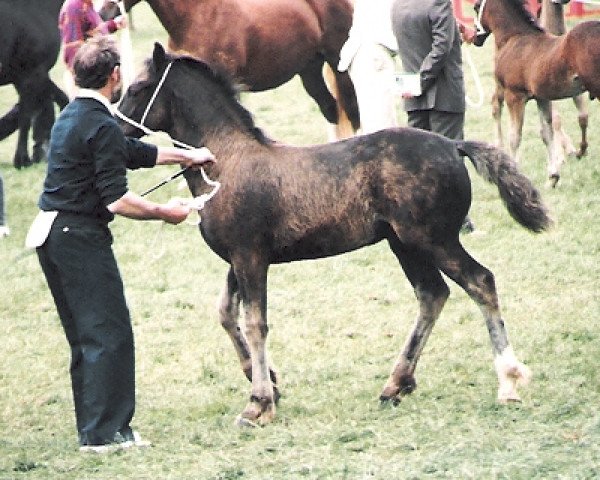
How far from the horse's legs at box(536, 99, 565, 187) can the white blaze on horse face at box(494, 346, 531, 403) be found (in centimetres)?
613

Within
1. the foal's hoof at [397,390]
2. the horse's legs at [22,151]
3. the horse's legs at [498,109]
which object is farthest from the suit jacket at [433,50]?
the horse's legs at [22,151]

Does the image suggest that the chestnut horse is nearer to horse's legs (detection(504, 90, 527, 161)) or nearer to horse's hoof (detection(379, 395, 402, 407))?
horse's legs (detection(504, 90, 527, 161))

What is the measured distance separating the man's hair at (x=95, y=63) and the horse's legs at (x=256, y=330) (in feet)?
4.11

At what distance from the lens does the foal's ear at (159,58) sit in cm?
737

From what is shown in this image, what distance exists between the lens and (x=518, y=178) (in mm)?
7340

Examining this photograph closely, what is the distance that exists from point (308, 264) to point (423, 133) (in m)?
4.10

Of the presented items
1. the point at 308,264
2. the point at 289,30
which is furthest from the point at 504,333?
the point at 289,30

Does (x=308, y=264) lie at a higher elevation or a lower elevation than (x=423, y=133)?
lower

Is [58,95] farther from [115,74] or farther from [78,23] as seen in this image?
[115,74]

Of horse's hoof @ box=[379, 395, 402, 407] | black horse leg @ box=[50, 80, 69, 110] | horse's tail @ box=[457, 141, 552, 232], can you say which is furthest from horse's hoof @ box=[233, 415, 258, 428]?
black horse leg @ box=[50, 80, 69, 110]

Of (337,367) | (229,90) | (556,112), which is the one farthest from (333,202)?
(556,112)

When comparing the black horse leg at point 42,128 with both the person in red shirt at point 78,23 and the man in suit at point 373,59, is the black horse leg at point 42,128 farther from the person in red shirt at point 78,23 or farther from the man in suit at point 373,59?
the man in suit at point 373,59

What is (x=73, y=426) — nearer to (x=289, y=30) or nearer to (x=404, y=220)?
(x=404, y=220)

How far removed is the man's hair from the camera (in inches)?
266
